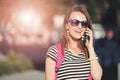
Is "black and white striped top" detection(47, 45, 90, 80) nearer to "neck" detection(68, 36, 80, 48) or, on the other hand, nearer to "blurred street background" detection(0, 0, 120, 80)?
"neck" detection(68, 36, 80, 48)

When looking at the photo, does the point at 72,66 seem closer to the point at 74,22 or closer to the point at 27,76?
the point at 74,22

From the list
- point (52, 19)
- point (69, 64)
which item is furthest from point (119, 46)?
point (69, 64)

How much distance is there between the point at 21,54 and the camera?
983 centimetres

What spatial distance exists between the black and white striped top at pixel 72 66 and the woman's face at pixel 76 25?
18cm

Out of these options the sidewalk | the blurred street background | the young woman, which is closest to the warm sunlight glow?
the blurred street background

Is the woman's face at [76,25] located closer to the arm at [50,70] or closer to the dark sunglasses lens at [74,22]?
the dark sunglasses lens at [74,22]

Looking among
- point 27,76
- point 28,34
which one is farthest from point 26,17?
point 27,76

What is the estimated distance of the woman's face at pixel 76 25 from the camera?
11.5 feet

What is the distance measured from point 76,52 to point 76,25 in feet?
0.73

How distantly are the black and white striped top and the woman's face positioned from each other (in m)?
0.18

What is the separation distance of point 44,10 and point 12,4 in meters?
0.86

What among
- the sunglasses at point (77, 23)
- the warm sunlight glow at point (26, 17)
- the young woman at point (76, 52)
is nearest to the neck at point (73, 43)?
the young woman at point (76, 52)

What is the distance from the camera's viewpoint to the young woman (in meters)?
3.36

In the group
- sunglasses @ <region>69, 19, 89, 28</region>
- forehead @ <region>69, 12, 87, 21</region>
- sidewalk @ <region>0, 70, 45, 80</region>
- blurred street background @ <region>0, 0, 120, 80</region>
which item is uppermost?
forehead @ <region>69, 12, 87, 21</region>
